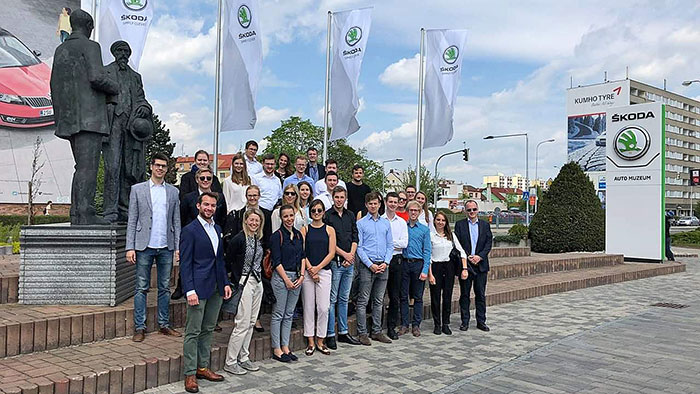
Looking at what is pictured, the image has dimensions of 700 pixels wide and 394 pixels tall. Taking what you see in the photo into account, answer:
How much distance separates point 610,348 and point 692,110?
108915 millimetres

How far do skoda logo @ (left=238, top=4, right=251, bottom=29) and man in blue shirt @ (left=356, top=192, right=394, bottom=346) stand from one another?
23.5 ft

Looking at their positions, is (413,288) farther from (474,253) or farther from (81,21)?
(81,21)

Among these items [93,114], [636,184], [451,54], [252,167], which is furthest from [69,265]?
[636,184]

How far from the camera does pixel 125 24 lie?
1125 cm

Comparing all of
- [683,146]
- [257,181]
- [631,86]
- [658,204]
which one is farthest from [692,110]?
[257,181]

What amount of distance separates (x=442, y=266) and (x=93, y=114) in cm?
468

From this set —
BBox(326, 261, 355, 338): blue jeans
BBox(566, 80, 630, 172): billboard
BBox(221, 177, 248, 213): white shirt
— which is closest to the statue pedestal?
BBox(221, 177, 248, 213): white shirt

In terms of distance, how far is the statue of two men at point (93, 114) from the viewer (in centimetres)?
616

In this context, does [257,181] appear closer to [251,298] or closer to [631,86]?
[251,298]

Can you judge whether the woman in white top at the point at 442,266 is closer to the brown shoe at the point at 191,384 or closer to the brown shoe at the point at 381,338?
the brown shoe at the point at 381,338

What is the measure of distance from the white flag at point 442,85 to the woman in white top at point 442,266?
27.4 ft

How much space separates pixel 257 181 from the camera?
7.07 meters

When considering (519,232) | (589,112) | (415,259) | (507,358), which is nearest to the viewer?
(507,358)

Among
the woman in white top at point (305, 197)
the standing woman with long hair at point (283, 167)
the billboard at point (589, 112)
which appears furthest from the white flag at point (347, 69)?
the billboard at point (589, 112)
